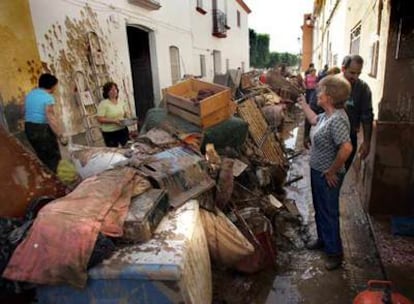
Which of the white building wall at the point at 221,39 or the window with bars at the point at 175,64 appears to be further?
the white building wall at the point at 221,39

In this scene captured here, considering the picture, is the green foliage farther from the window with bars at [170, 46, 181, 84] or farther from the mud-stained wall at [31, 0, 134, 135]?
the mud-stained wall at [31, 0, 134, 135]

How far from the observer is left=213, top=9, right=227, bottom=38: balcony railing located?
13734 mm

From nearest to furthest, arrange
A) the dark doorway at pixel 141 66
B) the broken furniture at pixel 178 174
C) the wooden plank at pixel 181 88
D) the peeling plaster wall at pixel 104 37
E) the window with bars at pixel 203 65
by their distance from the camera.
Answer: the broken furniture at pixel 178 174
the peeling plaster wall at pixel 104 37
the wooden plank at pixel 181 88
the dark doorway at pixel 141 66
the window with bars at pixel 203 65

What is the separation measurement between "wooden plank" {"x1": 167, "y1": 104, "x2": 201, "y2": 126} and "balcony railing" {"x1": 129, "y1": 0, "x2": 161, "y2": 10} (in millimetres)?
3497

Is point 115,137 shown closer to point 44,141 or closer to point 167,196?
point 44,141

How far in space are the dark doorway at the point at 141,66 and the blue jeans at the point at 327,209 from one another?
20.6ft

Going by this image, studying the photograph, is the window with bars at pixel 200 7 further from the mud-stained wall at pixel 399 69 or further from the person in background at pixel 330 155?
the person in background at pixel 330 155

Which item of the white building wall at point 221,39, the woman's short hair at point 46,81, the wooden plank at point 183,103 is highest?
the white building wall at point 221,39

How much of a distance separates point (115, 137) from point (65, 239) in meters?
3.16

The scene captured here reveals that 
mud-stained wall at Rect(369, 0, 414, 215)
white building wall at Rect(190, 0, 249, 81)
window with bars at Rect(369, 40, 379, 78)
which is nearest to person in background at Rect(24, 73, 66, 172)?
mud-stained wall at Rect(369, 0, 414, 215)

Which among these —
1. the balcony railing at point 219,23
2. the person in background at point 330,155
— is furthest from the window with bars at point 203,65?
the person in background at point 330,155

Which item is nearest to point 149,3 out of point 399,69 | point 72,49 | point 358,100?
point 72,49

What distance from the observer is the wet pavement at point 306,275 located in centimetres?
270

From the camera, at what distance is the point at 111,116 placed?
462 centimetres
